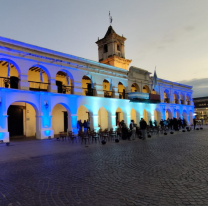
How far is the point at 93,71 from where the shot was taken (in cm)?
2295

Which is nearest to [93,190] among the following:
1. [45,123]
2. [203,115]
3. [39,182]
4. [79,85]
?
[39,182]

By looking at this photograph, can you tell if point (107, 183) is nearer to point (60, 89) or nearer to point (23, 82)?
point (23, 82)

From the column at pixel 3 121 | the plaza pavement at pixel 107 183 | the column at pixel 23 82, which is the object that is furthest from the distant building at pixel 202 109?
the plaza pavement at pixel 107 183

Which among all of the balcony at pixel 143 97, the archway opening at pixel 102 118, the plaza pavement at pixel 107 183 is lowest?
the plaza pavement at pixel 107 183

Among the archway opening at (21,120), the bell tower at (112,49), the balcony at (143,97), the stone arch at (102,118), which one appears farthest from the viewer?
the bell tower at (112,49)

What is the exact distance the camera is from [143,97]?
2786 cm

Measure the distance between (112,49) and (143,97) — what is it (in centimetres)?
966

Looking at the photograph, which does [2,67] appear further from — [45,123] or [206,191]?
[206,191]

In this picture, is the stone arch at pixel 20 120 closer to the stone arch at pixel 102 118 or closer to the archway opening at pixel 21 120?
the archway opening at pixel 21 120

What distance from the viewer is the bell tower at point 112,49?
1236 inches

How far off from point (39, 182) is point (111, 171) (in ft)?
7.38

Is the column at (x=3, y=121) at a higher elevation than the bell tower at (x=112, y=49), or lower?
lower

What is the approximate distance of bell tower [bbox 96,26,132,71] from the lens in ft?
103

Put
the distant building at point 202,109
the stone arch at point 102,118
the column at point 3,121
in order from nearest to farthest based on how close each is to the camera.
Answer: the column at point 3,121
the stone arch at point 102,118
the distant building at point 202,109
